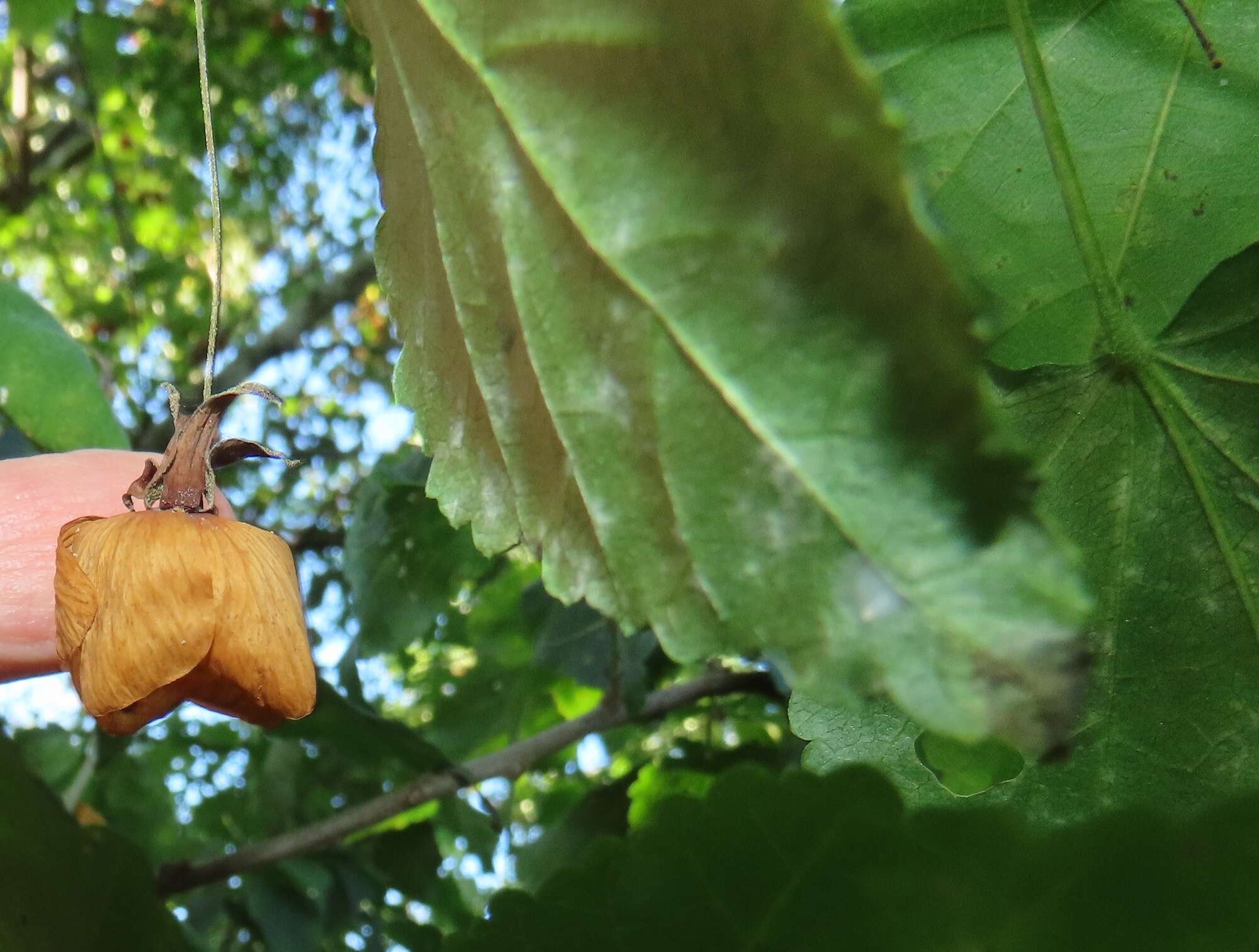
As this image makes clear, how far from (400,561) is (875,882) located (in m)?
0.86

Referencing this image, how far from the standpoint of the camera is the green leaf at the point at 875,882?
199 millimetres

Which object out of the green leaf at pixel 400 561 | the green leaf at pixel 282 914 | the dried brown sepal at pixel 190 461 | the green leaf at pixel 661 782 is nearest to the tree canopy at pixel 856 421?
the dried brown sepal at pixel 190 461

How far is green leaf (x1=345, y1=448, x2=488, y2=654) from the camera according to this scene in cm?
103

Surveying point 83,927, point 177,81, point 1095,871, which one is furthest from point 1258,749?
point 177,81

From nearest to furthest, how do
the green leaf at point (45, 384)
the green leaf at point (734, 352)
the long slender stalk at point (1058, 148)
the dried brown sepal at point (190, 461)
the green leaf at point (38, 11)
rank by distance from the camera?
the green leaf at point (734, 352), the long slender stalk at point (1058, 148), the dried brown sepal at point (190, 461), the green leaf at point (45, 384), the green leaf at point (38, 11)

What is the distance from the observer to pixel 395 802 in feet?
2.99

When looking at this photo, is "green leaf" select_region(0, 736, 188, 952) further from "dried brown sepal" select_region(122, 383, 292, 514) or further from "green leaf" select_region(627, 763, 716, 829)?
"green leaf" select_region(627, 763, 716, 829)

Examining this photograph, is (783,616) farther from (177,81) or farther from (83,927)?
(177,81)

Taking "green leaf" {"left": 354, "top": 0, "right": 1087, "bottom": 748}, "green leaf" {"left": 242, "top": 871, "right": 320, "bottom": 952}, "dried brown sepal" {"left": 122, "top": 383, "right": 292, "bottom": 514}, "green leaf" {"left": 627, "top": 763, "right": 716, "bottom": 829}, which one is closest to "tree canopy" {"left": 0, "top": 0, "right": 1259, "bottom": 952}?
"green leaf" {"left": 354, "top": 0, "right": 1087, "bottom": 748}

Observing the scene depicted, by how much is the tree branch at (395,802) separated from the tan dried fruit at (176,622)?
509 mm

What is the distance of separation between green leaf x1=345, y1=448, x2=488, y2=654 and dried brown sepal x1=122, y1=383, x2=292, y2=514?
518 mm

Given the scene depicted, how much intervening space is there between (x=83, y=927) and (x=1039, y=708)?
573mm

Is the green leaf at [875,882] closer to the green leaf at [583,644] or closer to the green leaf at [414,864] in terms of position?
the green leaf at [583,644]

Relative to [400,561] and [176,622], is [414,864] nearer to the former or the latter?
[400,561]
